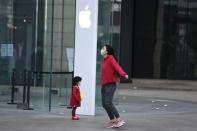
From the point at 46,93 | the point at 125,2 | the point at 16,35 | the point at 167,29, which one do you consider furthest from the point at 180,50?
the point at 46,93

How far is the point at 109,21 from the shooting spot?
18.4 m

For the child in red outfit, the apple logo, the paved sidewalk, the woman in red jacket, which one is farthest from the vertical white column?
the woman in red jacket

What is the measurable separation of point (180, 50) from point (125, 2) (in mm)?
4081

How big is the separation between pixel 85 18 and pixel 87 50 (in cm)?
82

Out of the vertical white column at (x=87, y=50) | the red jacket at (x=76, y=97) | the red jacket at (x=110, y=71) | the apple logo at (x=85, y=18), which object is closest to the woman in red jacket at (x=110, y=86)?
the red jacket at (x=110, y=71)

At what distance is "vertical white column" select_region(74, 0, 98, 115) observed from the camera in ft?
51.1

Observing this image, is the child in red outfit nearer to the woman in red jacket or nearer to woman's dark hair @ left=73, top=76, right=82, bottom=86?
woman's dark hair @ left=73, top=76, right=82, bottom=86

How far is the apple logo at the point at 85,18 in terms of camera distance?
15602mm

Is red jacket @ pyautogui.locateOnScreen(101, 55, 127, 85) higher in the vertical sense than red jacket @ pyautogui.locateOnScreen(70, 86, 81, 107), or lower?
higher

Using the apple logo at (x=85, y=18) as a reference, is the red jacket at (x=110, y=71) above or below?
below

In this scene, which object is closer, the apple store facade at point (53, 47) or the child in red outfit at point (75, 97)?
the child in red outfit at point (75, 97)

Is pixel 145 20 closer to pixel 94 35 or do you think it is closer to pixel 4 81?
pixel 4 81

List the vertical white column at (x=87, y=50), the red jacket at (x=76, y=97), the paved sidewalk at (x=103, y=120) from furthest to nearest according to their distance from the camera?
the vertical white column at (x=87, y=50) < the red jacket at (x=76, y=97) < the paved sidewalk at (x=103, y=120)

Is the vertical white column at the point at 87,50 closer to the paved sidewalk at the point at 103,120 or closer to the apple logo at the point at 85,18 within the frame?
the apple logo at the point at 85,18
